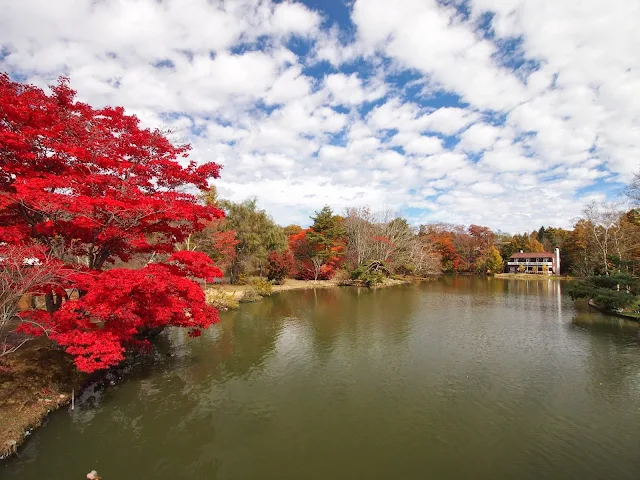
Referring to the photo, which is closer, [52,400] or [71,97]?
[52,400]

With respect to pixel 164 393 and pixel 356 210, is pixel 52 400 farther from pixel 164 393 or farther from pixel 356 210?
pixel 356 210

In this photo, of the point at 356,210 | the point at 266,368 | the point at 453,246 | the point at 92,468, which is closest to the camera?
the point at 92,468

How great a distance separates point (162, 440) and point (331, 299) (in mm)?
22669

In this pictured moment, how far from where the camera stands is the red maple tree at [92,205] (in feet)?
29.4

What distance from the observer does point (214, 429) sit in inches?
347

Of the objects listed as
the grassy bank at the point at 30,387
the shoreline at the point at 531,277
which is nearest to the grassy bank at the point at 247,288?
the grassy bank at the point at 30,387

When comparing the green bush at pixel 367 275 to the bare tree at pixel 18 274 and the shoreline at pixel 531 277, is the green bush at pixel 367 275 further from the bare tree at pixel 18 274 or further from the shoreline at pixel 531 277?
the bare tree at pixel 18 274

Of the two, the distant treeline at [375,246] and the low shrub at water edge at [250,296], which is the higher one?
the distant treeline at [375,246]

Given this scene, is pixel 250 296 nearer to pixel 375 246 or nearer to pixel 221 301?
pixel 221 301

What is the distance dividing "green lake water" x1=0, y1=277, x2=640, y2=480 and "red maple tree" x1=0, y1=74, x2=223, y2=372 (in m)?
2.04

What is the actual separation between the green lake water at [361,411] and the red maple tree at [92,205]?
2.04 metres

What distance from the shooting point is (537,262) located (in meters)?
60.0

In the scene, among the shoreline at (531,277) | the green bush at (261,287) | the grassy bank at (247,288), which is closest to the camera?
the grassy bank at (247,288)

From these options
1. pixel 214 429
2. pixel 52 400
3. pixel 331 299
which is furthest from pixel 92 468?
pixel 331 299
